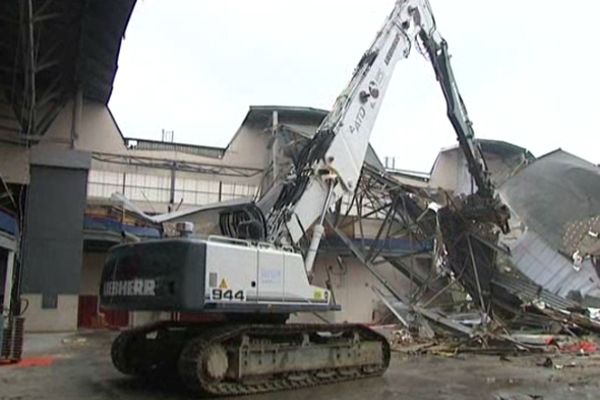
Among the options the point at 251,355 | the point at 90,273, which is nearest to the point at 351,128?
the point at 251,355

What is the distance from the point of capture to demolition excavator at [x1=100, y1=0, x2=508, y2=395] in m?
8.45

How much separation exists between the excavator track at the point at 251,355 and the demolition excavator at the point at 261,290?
0.06 ft

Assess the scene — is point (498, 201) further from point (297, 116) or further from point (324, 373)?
point (297, 116)

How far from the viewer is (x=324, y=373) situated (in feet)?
34.1

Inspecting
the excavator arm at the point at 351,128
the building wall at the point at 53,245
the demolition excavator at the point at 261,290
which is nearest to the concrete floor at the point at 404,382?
the demolition excavator at the point at 261,290

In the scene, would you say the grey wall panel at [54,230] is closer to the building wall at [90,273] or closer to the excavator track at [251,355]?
the building wall at [90,273]

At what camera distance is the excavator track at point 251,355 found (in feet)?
28.4

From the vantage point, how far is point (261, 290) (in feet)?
29.9

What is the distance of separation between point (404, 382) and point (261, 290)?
3.28m

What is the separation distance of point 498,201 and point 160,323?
1055 cm

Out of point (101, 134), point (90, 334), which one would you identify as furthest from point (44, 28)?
point (90, 334)

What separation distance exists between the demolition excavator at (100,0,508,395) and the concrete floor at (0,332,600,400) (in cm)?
44

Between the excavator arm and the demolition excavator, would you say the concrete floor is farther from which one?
the excavator arm

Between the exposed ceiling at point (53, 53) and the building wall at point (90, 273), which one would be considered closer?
the exposed ceiling at point (53, 53)
